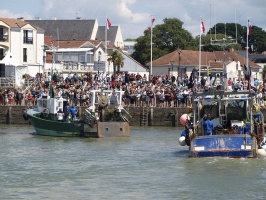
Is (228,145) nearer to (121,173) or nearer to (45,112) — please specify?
(121,173)

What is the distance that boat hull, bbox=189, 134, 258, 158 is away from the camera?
123ft

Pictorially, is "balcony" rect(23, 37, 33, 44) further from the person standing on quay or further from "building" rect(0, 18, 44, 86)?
the person standing on quay

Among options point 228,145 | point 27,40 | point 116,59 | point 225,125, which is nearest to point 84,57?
point 116,59

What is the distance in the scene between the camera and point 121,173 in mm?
35719

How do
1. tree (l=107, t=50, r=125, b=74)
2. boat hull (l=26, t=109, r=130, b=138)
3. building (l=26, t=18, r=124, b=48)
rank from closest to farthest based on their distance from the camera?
boat hull (l=26, t=109, r=130, b=138)
tree (l=107, t=50, r=125, b=74)
building (l=26, t=18, r=124, b=48)

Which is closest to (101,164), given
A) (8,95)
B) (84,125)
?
(84,125)

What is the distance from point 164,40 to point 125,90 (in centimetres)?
5719

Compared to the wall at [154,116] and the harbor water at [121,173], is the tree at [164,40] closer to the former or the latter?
the wall at [154,116]

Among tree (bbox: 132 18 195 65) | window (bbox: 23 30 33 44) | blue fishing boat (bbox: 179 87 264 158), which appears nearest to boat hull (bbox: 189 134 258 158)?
blue fishing boat (bbox: 179 87 264 158)

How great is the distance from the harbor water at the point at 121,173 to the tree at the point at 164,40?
72.4m

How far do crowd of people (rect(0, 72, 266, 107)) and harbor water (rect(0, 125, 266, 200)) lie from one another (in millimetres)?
17132

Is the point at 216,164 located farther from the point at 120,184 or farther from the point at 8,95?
the point at 8,95

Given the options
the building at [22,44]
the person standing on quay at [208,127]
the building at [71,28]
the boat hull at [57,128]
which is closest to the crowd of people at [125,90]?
the boat hull at [57,128]

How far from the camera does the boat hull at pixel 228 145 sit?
3762cm
